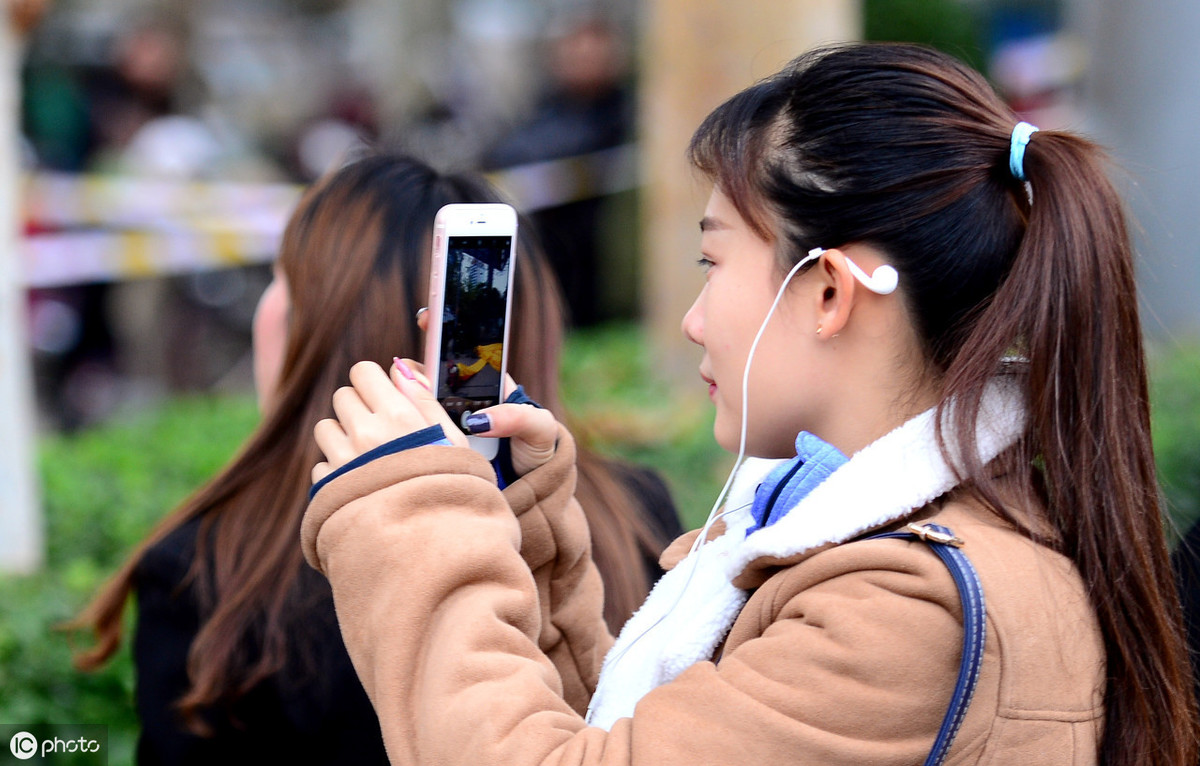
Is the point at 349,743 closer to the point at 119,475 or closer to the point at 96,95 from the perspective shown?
the point at 119,475

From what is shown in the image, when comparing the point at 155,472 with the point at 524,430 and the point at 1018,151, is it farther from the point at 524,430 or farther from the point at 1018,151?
the point at 1018,151

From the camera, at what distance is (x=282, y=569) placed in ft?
6.99

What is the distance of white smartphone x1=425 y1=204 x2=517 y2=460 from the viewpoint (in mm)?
1487

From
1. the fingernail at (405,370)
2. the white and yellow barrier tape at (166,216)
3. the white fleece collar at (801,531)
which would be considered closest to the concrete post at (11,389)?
the fingernail at (405,370)

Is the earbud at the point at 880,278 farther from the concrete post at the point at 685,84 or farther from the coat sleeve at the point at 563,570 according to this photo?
the concrete post at the point at 685,84

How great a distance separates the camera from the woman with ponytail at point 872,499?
46.9 inches

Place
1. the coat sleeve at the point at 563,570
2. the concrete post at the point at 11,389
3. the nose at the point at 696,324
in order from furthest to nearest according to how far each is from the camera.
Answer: the concrete post at the point at 11,389 → the coat sleeve at the point at 563,570 → the nose at the point at 696,324

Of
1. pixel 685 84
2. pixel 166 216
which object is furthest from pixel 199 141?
pixel 685 84

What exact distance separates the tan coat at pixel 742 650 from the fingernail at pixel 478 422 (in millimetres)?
141

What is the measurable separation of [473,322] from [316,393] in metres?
0.74

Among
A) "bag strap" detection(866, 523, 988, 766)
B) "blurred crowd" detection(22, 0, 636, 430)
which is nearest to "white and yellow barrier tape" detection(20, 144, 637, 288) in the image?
"blurred crowd" detection(22, 0, 636, 430)

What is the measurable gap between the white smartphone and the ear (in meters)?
0.39

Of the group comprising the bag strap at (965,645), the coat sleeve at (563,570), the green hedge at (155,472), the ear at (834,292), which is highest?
the ear at (834,292)

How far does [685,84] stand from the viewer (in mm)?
5645
